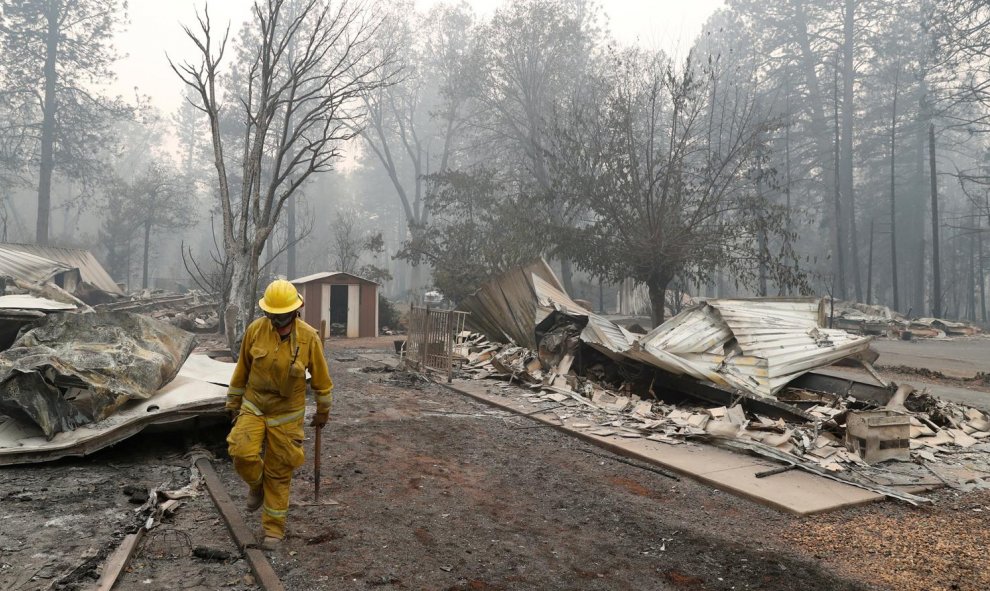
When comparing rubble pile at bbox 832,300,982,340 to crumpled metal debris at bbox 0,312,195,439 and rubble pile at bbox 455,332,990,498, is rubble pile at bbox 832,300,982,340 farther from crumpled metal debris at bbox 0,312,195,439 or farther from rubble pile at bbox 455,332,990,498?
crumpled metal debris at bbox 0,312,195,439

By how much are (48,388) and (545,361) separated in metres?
8.40

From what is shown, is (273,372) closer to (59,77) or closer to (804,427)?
(804,427)

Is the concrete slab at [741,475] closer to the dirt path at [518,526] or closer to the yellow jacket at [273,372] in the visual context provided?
the dirt path at [518,526]

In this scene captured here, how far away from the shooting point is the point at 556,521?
15.5ft


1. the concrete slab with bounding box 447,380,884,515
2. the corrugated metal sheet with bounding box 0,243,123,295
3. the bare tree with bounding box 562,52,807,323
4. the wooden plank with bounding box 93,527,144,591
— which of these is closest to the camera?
the wooden plank with bounding box 93,527,144,591

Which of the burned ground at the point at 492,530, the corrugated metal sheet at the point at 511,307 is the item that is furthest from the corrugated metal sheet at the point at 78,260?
the burned ground at the point at 492,530

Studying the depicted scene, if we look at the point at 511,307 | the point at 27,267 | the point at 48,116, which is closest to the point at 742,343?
the point at 511,307

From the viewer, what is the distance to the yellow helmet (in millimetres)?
4027

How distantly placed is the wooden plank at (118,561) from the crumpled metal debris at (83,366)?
2134mm

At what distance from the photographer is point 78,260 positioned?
30.0 m

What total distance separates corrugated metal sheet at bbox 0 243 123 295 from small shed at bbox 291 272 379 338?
12.6m

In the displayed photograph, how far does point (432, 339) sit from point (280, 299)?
8.74m

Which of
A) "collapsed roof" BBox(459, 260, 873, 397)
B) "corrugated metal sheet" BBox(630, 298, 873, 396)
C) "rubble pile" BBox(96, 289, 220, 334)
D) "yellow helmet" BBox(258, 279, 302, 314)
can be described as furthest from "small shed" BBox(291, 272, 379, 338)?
"yellow helmet" BBox(258, 279, 302, 314)

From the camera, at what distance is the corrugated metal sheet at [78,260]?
2735 centimetres
